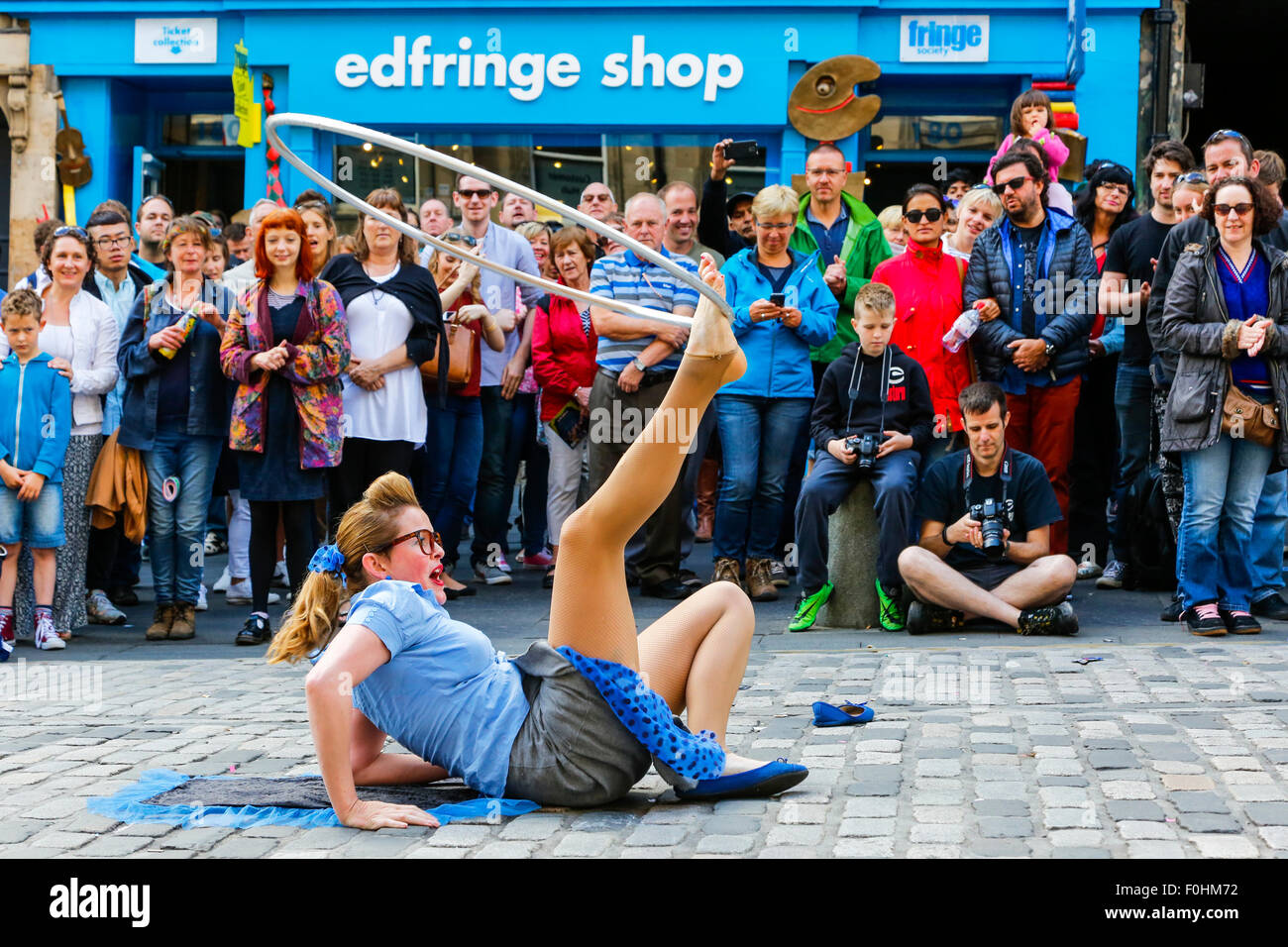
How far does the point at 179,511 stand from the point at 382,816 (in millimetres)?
4899

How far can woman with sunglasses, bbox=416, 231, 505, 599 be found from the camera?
378 inches

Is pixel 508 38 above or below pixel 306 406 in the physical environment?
above

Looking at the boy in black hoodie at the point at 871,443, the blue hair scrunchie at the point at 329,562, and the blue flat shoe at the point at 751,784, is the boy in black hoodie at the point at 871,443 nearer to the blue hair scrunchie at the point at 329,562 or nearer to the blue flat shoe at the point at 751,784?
the blue flat shoe at the point at 751,784

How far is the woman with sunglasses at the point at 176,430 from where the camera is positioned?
873cm

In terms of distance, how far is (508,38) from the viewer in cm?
1677

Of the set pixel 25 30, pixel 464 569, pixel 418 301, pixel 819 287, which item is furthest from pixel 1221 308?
pixel 25 30

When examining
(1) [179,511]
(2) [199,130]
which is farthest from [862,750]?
(2) [199,130]

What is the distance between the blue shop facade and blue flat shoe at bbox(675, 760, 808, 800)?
40.0 ft

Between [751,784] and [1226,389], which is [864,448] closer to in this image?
[1226,389]

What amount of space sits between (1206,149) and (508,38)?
31.4 feet

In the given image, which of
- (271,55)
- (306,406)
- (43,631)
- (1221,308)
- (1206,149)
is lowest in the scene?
(43,631)

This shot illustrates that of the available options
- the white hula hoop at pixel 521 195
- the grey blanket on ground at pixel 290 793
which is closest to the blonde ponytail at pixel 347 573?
the grey blanket on ground at pixel 290 793

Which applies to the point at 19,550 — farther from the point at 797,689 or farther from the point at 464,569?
the point at 797,689

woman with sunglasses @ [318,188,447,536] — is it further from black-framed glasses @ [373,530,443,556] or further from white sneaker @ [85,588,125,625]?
black-framed glasses @ [373,530,443,556]
